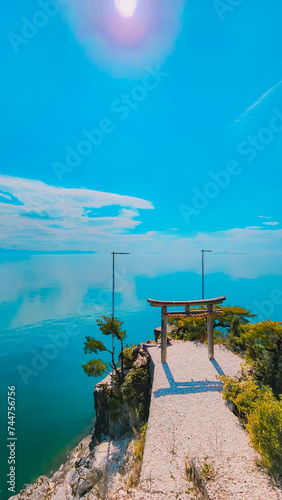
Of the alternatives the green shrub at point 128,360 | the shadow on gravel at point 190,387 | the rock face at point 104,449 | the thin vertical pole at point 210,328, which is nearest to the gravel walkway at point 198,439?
the shadow on gravel at point 190,387

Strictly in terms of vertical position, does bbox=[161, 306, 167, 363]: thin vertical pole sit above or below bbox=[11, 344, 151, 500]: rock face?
above

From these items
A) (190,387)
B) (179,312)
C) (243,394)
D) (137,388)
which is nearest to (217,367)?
(190,387)

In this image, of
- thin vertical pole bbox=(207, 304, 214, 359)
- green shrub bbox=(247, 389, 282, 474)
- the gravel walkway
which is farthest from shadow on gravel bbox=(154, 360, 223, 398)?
green shrub bbox=(247, 389, 282, 474)

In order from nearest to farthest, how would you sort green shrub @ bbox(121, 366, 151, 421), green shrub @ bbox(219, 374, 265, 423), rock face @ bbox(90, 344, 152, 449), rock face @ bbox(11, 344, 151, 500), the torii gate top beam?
1. green shrub @ bbox(219, 374, 265, 423)
2. rock face @ bbox(11, 344, 151, 500)
3. the torii gate top beam
4. green shrub @ bbox(121, 366, 151, 421)
5. rock face @ bbox(90, 344, 152, 449)

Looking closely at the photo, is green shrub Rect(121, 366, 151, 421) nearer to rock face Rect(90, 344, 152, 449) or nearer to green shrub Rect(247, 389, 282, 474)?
rock face Rect(90, 344, 152, 449)

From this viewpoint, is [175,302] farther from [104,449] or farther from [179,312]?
[104,449]

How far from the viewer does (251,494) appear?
183 inches

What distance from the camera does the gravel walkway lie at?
4.98 m

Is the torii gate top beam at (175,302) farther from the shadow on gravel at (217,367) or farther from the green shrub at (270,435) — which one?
the green shrub at (270,435)

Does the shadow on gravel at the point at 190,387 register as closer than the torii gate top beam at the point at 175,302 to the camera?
Yes

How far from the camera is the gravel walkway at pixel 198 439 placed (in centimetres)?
498

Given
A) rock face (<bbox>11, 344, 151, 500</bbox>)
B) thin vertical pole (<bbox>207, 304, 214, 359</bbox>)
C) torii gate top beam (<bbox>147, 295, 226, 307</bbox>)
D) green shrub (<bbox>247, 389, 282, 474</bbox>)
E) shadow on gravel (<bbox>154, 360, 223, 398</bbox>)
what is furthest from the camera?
thin vertical pole (<bbox>207, 304, 214, 359</bbox>)

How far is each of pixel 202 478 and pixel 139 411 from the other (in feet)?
25.9

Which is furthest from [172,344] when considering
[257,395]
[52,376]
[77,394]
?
[52,376]
